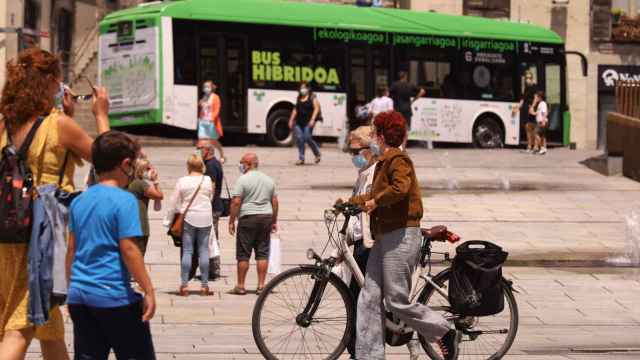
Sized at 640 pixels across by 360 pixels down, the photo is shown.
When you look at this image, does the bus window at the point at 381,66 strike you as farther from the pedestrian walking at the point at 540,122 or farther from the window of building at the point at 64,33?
the window of building at the point at 64,33

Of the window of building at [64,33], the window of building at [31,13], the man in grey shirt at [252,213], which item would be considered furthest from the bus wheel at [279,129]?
the man in grey shirt at [252,213]

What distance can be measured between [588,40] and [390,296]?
1540 inches

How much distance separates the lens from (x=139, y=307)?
6.75 metres

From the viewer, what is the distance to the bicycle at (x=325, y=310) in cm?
940

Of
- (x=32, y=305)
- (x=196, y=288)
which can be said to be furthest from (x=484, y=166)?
(x=32, y=305)

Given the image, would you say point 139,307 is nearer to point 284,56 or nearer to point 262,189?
point 262,189

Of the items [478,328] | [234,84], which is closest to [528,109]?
[234,84]

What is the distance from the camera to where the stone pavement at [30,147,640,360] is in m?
11.3

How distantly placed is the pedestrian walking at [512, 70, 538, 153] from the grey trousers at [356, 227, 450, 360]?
2523 cm

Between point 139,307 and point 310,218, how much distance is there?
1309cm

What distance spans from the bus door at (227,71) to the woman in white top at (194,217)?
1865 centimetres

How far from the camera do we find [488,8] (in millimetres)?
47031

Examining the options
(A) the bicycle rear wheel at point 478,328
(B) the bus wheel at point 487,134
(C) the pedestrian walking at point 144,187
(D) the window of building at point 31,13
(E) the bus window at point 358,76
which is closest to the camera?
(A) the bicycle rear wheel at point 478,328

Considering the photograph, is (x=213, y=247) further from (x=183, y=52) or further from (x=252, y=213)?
(x=183, y=52)
